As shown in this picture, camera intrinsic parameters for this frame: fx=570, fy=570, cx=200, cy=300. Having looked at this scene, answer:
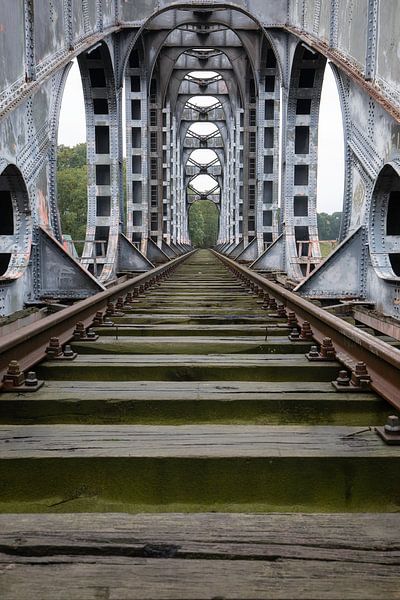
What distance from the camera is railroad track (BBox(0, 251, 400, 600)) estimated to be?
1.61 metres

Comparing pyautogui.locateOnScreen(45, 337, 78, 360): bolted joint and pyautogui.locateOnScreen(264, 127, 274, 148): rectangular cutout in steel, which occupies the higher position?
pyautogui.locateOnScreen(264, 127, 274, 148): rectangular cutout in steel

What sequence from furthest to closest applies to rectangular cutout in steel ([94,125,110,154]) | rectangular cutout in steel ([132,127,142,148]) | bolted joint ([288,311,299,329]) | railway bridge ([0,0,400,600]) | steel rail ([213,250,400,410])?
rectangular cutout in steel ([132,127,142,148]) < rectangular cutout in steel ([94,125,110,154]) < bolted joint ([288,311,299,329]) < steel rail ([213,250,400,410]) < railway bridge ([0,0,400,600])

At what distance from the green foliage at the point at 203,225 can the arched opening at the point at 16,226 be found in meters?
109

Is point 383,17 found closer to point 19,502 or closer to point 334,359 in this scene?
point 334,359

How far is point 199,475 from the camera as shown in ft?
7.30

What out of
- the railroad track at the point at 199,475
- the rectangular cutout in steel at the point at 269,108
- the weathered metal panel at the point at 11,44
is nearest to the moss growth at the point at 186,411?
the railroad track at the point at 199,475

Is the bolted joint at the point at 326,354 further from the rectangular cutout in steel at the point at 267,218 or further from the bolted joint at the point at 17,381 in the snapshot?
the rectangular cutout in steel at the point at 267,218

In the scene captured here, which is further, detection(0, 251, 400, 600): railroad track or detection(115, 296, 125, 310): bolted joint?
detection(115, 296, 125, 310): bolted joint

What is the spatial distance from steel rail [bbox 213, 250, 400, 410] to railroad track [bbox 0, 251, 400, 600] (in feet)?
0.06

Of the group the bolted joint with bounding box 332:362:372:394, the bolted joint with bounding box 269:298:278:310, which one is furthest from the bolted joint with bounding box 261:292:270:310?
the bolted joint with bounding box 332:362:372:394

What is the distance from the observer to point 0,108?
655 centimetres

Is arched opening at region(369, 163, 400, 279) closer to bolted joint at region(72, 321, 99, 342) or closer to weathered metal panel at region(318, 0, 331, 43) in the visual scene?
bolted joint at region(72, 321, 99, 342)

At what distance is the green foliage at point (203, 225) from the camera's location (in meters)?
122

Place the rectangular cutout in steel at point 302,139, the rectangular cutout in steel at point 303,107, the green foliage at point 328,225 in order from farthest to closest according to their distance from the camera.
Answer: the green foliage at point 328,225 → the rectangular cutout in steel at point 302,139 → the rectangular cutout in steel at point 303,107
